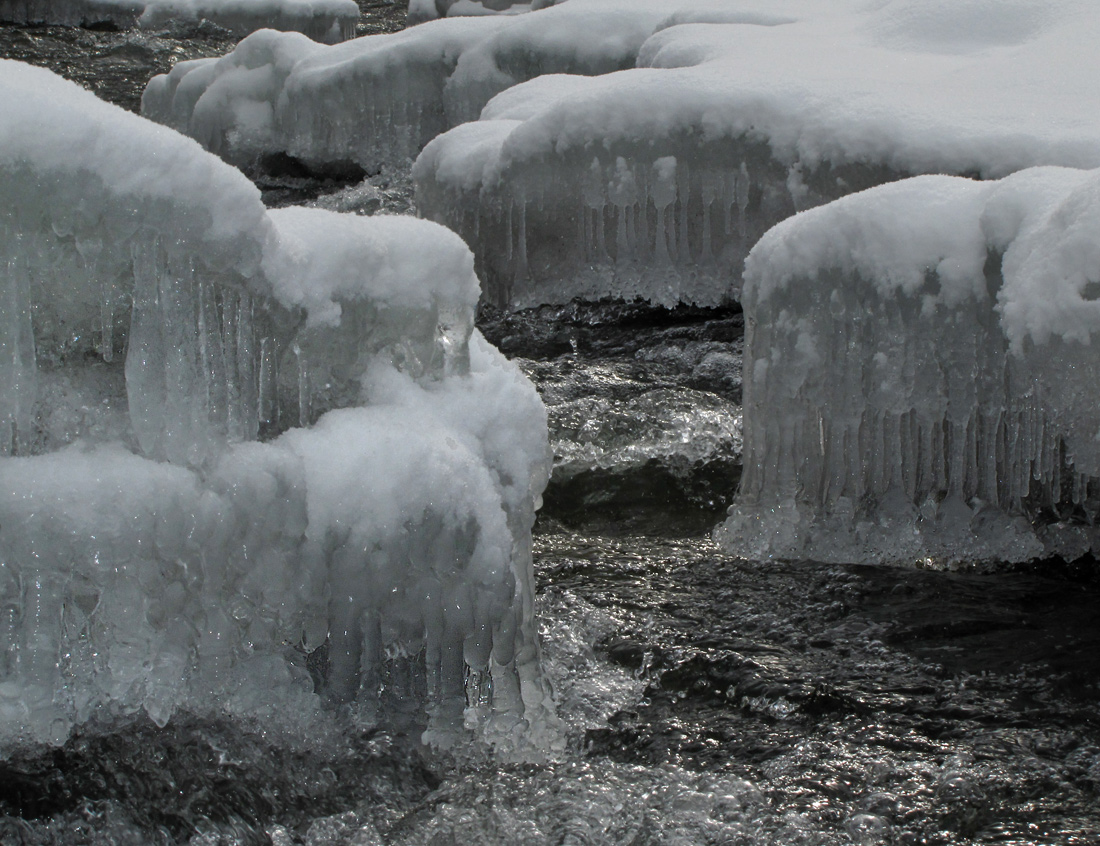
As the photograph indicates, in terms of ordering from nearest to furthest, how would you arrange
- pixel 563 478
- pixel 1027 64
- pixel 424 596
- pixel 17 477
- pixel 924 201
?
pixel 17 477 → pixel 424 596 → pixel 924 201 → pixel 563 478 → pixel 1027 64

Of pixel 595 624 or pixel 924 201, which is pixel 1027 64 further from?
pixel 595 624

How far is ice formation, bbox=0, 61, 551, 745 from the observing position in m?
2.35

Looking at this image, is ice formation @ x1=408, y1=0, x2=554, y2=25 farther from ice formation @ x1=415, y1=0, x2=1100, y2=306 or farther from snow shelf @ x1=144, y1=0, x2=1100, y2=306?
ice formation @ x1=415, y1=0, x2=1100, y2=306

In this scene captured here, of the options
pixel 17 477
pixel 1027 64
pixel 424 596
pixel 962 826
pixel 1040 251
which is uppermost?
pixel 1027 64

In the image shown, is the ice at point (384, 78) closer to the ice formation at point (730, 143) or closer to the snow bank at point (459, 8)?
the ice formation at point (730, 143)

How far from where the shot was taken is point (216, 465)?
2.47 m

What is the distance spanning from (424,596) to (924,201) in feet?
6.21

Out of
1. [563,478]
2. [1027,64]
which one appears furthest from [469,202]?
[1027,64]

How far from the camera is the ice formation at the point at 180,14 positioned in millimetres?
13023

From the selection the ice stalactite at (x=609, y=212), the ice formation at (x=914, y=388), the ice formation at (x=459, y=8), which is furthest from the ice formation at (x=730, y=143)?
the ice formation at (x=459, y=8)

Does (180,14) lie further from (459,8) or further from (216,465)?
(216,465)

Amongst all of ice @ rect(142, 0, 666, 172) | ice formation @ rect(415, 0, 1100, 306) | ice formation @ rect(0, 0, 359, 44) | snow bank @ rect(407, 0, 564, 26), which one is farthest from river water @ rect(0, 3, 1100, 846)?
ice formation @ rect(0, 0, 359, 44)

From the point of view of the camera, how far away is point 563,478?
4.35 metres

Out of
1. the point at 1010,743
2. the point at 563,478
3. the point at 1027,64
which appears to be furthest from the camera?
the point at 1027,64
